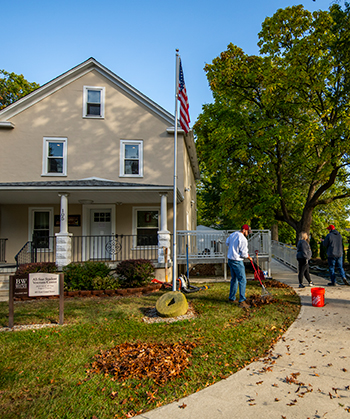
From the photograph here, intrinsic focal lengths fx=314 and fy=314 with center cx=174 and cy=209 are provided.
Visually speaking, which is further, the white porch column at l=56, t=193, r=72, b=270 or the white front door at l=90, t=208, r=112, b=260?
the white front door at l=90, t=208, r=112, b=260

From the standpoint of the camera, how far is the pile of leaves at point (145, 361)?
3869 millimetres

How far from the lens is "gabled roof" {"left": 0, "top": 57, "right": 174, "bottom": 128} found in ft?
44.4

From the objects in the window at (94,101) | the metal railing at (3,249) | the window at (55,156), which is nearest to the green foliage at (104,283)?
the window at (55,156)

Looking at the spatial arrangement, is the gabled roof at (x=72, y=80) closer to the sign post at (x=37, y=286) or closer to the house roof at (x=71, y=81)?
the house roof at (x=71, y=81)

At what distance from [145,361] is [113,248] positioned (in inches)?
371

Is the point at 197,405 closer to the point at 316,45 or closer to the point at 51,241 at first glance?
the point at 51,241

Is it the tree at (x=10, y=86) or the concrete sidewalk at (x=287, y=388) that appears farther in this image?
the tree at (x=10, y=86)

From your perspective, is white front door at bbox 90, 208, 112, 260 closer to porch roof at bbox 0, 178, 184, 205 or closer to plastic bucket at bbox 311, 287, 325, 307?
porch roof at bbox 0, 178, 184, 205

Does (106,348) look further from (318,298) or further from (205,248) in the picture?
(205,248)

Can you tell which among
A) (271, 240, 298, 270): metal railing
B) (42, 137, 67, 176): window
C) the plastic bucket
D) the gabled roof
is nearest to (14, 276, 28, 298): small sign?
the plastic bucket

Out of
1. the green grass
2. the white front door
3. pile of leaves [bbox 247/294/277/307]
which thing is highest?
the white front door

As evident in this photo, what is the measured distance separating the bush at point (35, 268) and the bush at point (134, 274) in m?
2.41

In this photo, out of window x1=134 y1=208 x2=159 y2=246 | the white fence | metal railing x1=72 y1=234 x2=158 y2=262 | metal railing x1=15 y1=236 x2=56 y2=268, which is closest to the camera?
the white fence

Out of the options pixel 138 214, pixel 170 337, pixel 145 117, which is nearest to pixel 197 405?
pixel 170 337
